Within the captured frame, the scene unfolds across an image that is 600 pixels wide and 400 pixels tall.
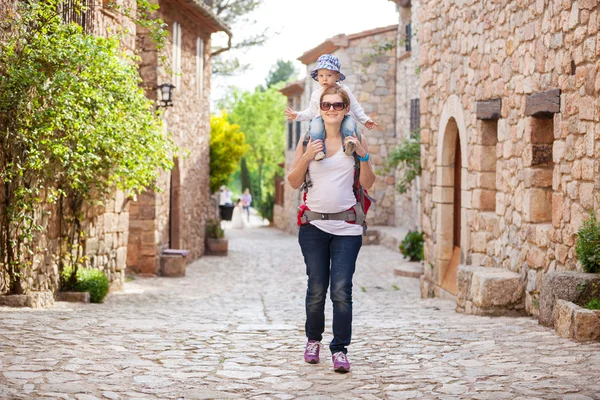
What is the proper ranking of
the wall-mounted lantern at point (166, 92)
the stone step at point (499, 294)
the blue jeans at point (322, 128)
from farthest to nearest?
the wall-mounted lantern at point (166, 92), the stone step at point (499, 294), the blue jeans at point (322, 128)

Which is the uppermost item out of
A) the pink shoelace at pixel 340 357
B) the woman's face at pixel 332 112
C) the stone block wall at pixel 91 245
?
the woman's face at pixel 332 112

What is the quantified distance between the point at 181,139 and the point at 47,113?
9.72 m

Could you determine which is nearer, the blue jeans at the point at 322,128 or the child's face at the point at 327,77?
Answer: the blue jeans at the point at 322,128

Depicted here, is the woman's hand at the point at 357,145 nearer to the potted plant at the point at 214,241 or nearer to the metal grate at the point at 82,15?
the metal grate at the point at 82,15


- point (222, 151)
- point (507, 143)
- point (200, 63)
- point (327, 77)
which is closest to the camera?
point (327, 77)

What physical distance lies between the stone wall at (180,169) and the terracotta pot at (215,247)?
0.41m

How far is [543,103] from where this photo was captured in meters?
7.05

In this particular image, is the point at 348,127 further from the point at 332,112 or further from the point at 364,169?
the point at 364,169

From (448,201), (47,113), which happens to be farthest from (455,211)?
(47,113)

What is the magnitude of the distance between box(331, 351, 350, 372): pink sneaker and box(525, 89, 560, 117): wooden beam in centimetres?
320

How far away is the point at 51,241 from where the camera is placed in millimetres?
8797

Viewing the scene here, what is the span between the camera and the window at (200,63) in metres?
18.8

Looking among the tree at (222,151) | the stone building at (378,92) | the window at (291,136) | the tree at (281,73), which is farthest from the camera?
the tree at (281,73)

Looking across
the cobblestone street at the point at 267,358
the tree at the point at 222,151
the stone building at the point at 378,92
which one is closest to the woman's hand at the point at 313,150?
the cobblestone street at the point at 267,358
